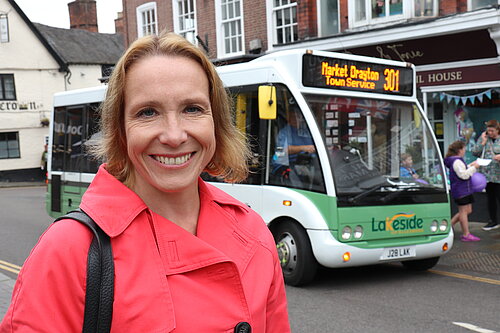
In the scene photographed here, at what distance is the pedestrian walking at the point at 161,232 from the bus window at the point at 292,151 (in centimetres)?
535

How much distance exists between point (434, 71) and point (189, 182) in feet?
42.9

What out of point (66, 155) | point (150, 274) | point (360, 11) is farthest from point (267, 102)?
point (360, 11)

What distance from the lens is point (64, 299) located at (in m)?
1.46

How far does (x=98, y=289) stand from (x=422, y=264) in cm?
740

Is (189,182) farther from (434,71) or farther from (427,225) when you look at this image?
(434,71)

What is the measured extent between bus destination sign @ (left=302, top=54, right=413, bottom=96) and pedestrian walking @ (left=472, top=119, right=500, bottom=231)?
3149 millimetres

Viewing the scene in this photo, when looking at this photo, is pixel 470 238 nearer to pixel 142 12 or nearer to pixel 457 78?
pixel 457 78

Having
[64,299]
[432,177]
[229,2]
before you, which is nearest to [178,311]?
[64,299]

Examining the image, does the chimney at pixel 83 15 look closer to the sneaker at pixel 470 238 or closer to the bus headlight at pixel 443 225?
the sneaker at pixel 470 238

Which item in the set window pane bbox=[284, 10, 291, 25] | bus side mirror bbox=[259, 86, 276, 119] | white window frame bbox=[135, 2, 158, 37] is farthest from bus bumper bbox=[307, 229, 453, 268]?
white window frame bbox=[135, 2, 158, 37]

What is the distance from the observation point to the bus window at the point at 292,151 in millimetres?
7336

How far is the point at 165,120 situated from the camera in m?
1.73

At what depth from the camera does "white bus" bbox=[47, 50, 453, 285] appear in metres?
7.22

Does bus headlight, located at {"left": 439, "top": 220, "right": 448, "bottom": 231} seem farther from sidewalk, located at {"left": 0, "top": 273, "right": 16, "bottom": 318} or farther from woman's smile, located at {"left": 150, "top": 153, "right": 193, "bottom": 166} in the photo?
woman's smile, located at {"left": 150, "top": 153, "right": 193, "bottom": 166}
